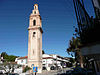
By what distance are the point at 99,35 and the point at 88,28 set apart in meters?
0.56

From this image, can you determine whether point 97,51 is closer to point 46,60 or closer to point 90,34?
point 90,34

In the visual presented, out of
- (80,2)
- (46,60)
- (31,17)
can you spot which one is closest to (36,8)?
(31,17)

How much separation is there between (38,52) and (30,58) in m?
3.16

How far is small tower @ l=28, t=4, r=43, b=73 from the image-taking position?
27.1m

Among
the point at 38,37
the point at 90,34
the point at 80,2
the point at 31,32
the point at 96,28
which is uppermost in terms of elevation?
the point at 31,32

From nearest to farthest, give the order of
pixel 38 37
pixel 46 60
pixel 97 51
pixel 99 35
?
pixel 97 51, pixel 99 35, pixel 38 37, pixel 46 60

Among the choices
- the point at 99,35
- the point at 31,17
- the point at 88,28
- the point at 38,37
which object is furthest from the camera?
the point at 31,17

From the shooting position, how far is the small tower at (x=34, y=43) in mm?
27125

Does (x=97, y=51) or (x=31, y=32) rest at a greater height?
(x=31, y=32)

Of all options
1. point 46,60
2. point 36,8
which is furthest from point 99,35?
point 46,60

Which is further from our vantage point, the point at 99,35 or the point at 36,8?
the point at 36,8

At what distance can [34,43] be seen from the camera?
94.8 feet

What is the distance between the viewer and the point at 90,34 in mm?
3033

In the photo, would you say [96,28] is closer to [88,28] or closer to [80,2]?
[88,28]
